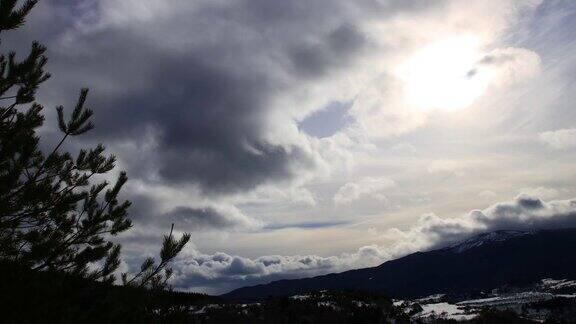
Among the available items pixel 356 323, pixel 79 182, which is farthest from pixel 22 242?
pixel 356 323

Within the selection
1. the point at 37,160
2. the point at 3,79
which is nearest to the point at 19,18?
the point at 3,79

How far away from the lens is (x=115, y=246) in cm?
1239

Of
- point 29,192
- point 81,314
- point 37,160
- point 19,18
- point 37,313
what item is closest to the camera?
point 37,313

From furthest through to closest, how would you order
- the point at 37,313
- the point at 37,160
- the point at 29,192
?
1. the point at 37,160
2. the point at 29,192
3. the point at 37,313

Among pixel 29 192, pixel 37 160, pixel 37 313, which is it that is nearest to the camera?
pixel 37 313

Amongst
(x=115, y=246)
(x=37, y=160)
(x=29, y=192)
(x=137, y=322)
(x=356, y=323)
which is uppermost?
(x=37, y=160)

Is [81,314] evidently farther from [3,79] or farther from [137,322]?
[3,79]

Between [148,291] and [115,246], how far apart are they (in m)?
1.91

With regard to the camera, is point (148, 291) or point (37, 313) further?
point (148, 291)

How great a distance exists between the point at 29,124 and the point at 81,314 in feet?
14.5

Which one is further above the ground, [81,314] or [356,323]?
[81,314]

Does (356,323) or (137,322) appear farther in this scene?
(356,323)

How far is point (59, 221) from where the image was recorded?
1182cm

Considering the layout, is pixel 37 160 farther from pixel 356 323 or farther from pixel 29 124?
pixel 356 323
